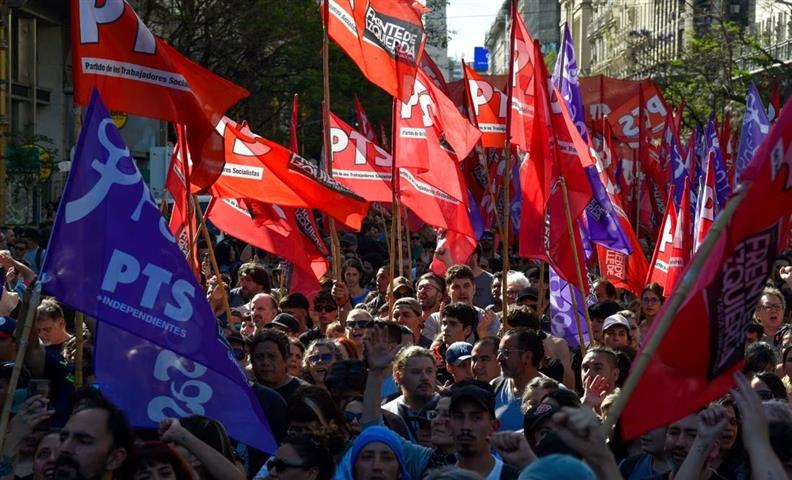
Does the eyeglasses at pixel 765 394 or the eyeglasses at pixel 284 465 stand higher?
the eyeglasses at pixel 284 465

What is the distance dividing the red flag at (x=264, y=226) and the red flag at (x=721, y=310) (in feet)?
27.1

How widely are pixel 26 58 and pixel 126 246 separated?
3080cm

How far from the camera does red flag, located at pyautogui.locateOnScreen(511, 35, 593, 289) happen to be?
11.2 metres

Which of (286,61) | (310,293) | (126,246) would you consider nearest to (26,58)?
(286,61)

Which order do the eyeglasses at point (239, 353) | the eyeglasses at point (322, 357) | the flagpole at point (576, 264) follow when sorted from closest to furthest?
1. the eyeglasses at point (322, 357)
2. the eyeglasses at point (239, 353)
3. the flagpole at point (576, 264)

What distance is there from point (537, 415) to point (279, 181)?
5737 millimetres

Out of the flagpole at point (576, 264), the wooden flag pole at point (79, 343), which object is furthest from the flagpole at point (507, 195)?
the wooden flag pole at point (79, 343)

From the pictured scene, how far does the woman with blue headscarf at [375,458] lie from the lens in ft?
19.2

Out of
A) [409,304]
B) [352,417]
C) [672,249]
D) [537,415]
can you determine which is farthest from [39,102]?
[537,415]

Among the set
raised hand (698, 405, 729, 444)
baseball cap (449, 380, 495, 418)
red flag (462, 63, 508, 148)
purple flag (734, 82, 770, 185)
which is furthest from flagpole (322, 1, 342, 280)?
raised hand (698, 405, 729, 444)

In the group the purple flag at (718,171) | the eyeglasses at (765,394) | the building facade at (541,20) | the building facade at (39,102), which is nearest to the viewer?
the eyeglasses at (765,394)

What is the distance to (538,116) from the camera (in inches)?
445

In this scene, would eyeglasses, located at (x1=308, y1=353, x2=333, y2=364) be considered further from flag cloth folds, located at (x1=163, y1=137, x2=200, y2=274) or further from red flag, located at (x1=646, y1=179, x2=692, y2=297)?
red flag, located at (x1=646, y1=179, x2=692, y2=297)

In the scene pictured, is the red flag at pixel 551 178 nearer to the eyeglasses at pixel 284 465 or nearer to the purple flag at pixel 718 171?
the purple flag at pixel 718 171
